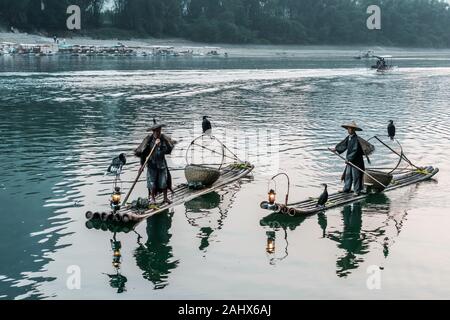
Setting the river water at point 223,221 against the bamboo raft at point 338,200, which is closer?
the river water at point 223,221

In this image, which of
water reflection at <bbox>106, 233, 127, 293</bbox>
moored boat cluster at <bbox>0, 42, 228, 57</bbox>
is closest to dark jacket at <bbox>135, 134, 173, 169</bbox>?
water reflection at <bbox>106, 233, 127, 293</bbox>

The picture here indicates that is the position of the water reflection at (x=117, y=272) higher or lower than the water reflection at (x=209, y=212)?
lower

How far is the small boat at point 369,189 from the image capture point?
1853 cm

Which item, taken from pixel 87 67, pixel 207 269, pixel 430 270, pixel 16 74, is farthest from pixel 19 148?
pixel 87 67

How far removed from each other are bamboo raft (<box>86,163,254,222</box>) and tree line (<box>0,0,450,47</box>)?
331ft

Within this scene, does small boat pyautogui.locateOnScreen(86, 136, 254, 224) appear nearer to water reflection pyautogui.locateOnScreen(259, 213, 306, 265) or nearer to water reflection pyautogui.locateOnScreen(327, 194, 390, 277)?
water reflection pyautogui.locateOnScreen(259, 213, 306, 265)

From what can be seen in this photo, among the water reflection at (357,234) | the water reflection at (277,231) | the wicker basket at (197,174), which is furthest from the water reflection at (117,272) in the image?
the wicker basket at (197,174)

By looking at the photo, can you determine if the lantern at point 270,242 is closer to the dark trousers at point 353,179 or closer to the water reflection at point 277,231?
the water reflection at point 277,231

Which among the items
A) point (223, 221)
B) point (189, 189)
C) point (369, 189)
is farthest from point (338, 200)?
point (189, 189)

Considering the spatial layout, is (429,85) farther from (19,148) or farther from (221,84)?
(19,148)

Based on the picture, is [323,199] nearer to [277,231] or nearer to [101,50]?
[277,231]

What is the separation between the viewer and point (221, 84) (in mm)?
68750

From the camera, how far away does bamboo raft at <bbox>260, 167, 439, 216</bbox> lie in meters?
18.5

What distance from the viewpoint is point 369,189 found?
2189 centimetres
